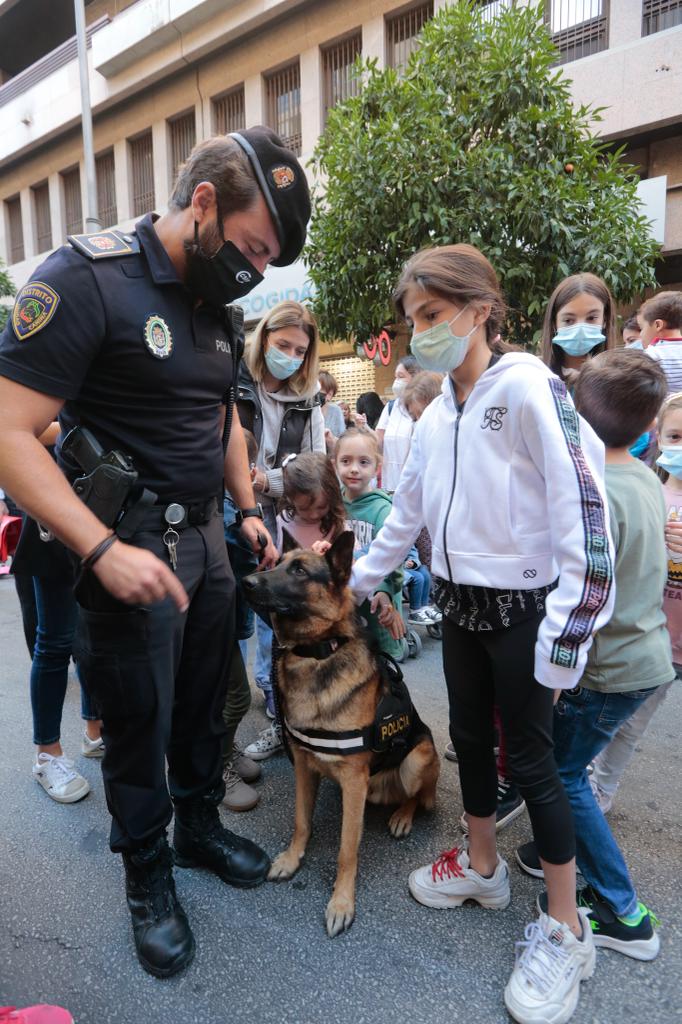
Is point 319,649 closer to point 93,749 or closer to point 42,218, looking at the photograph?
point 93,749

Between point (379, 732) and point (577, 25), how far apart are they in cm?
1295

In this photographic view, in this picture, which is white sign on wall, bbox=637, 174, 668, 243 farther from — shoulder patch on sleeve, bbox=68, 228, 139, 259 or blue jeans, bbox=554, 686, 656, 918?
shoulder patch on sleeve, bbox=68, 228, 139, 259

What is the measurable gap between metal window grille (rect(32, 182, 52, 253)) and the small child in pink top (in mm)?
20036

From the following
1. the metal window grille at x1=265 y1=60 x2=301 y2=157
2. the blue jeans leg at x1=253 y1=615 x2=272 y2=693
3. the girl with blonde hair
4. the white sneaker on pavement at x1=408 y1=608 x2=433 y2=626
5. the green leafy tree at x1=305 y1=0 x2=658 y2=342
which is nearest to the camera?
the girl with blonde hair

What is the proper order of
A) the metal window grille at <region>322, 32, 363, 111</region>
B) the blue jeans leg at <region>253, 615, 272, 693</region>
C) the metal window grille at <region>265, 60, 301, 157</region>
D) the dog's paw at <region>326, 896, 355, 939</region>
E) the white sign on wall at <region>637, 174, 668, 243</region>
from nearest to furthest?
1. the dog's paw at <region>326, 896, 355, 939</region>
2. the blue jeans leg at <region>253, 615, 272, 693</region>
3. the white sign on wall at <region>637, 174, 668, 243</region>
4. the metal window grille at <region>322, 32, 363, 111</region>
5. the metal window grille at <region>265, 60, 301, 157</region>

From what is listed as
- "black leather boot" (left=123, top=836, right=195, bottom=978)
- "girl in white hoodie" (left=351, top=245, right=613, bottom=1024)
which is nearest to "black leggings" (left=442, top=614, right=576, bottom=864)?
"girl in white hoodie" (left=351, top=245, right=613, bottom=1024)

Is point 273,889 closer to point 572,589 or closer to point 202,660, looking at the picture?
point 202,660

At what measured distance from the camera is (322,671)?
2.12 metres

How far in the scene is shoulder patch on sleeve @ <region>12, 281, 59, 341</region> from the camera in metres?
1.38

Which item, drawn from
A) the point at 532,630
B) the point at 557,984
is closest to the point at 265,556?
the point at 532,630

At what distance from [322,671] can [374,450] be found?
1543 millimetres

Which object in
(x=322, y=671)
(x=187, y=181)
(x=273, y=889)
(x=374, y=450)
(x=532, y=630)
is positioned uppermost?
(x=187, y=181)

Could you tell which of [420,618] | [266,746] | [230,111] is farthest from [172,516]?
[230,111]

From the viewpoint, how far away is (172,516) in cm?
168
